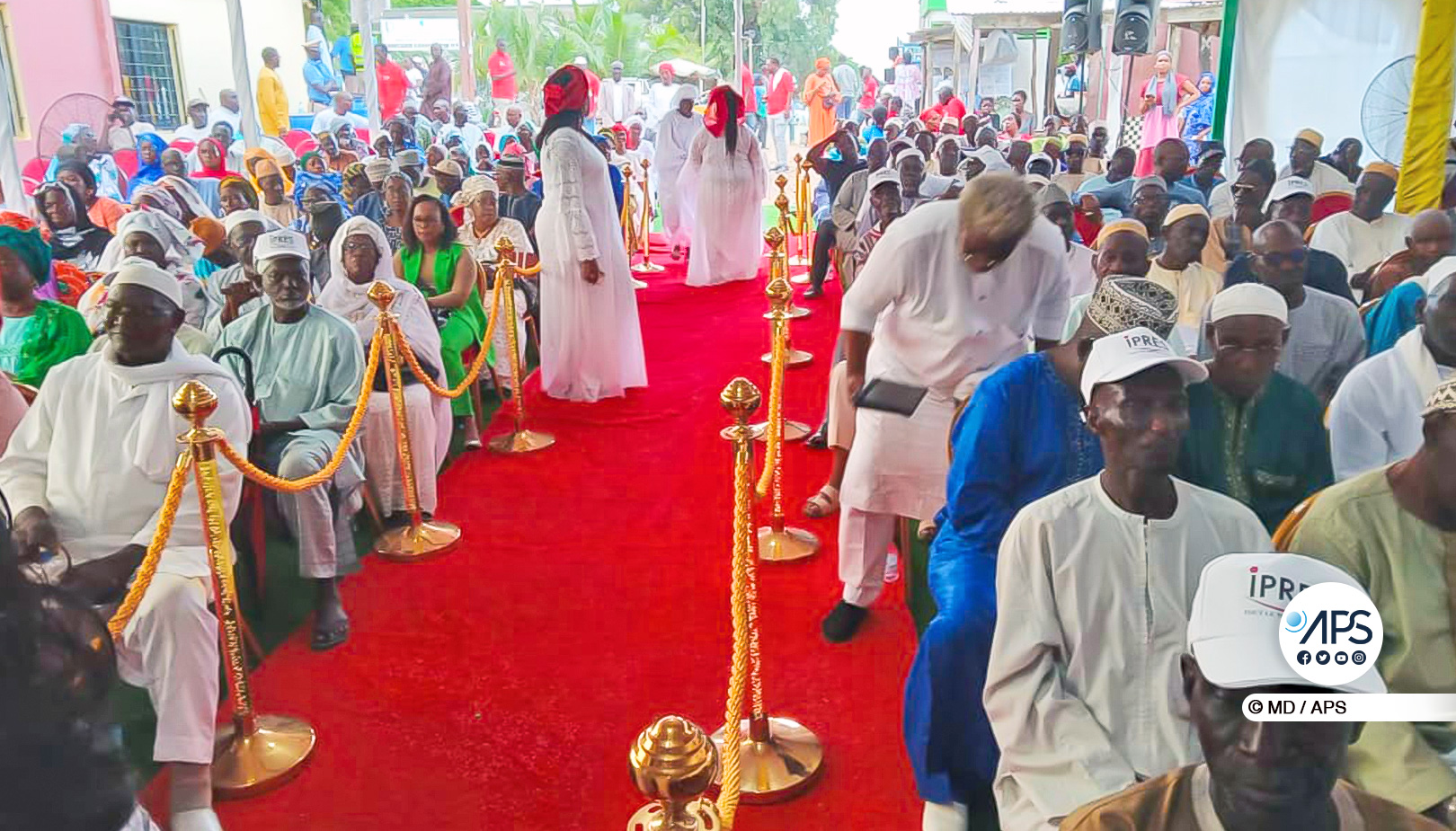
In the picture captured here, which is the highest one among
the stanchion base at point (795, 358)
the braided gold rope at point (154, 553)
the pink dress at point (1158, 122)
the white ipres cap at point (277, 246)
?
the pink dress at point (1158, 122)

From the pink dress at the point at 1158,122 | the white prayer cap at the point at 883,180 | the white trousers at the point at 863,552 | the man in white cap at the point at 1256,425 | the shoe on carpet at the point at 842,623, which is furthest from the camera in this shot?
the pink dress at the point at 1158,122

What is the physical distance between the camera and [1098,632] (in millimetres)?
2205

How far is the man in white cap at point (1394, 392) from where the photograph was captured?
307 centimetres

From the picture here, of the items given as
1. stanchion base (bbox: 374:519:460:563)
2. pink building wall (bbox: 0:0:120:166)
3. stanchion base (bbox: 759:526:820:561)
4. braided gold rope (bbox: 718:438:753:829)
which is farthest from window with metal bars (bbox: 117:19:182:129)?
braided gold rope (bbox: 718:438:753:829)

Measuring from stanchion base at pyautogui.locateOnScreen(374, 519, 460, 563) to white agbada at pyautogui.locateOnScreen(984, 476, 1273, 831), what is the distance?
3.21m

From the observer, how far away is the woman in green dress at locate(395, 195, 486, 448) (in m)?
6.02

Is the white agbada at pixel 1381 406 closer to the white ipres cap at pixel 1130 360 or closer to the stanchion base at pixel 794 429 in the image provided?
the white ipres cap at pixel 1130 360

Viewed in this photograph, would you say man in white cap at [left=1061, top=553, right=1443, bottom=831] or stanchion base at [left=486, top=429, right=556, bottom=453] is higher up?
man in white cap at [left=1061, top=553, right=1443, bottom=831]

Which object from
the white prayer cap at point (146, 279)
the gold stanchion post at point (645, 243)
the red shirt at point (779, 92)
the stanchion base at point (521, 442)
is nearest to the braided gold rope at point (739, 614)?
the white prayer cap at point (146, 279)

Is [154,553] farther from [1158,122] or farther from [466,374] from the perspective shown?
[1158,122]

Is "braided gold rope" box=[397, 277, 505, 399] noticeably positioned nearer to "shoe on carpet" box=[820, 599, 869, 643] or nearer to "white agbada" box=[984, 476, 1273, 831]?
"shoe on carpet" box=[820, 599, 869, 643]

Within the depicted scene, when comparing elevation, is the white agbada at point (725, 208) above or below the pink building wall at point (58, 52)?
below

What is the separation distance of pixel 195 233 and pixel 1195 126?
11951mm

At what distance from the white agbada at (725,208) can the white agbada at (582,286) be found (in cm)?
388
